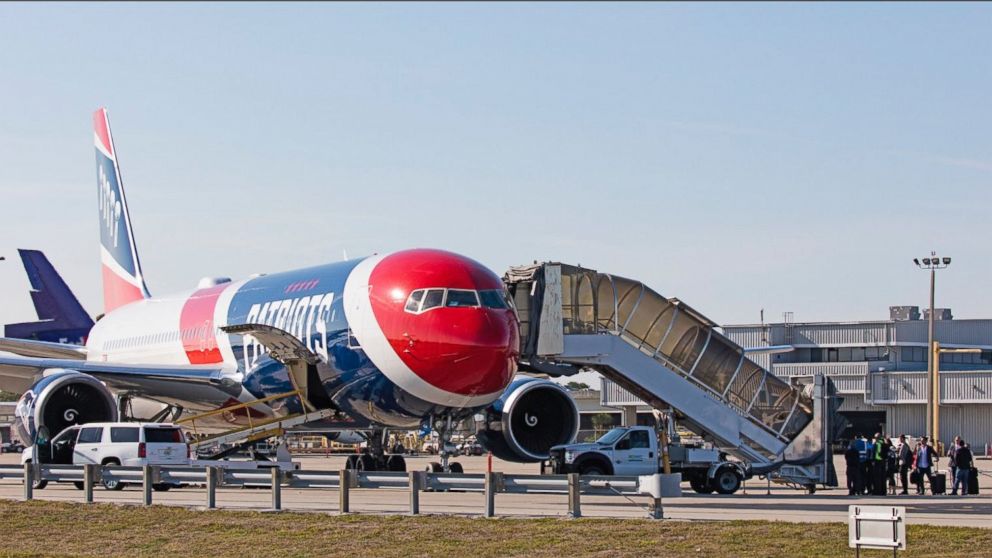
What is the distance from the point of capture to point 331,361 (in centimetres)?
3128

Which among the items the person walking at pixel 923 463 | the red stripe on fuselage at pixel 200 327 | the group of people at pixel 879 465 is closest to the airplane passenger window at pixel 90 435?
the red stripe on fuselage at pixel 200 327

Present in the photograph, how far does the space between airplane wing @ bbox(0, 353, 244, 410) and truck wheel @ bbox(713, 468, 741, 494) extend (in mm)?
10964

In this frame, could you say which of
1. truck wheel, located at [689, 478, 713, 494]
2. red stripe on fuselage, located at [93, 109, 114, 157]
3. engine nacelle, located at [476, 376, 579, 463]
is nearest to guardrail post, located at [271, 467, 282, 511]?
truck wheel, located at [689, 478, 713, 494]

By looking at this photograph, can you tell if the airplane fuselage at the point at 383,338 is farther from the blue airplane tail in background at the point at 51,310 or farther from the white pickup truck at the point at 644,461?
the blue airplane tail in background at the point at 51,310

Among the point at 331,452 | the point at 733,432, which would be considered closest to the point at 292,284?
the point at 733,432

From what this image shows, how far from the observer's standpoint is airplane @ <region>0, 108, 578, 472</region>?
94.8ft

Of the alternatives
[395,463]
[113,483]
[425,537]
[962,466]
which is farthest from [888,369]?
[425,537]

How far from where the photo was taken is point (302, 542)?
19.8 m

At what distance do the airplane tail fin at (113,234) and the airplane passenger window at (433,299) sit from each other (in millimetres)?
21532

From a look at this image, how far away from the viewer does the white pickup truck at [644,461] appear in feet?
105

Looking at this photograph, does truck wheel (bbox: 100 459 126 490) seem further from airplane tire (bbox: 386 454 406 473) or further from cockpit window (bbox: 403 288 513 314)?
cockpit window (bbox: 403 288 513 314)

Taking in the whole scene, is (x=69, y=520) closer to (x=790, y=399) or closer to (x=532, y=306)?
(x=532, y=306)

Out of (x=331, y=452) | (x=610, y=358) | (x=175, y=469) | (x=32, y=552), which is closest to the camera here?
(x=32, y=552)

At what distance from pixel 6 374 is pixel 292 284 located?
891 cm
